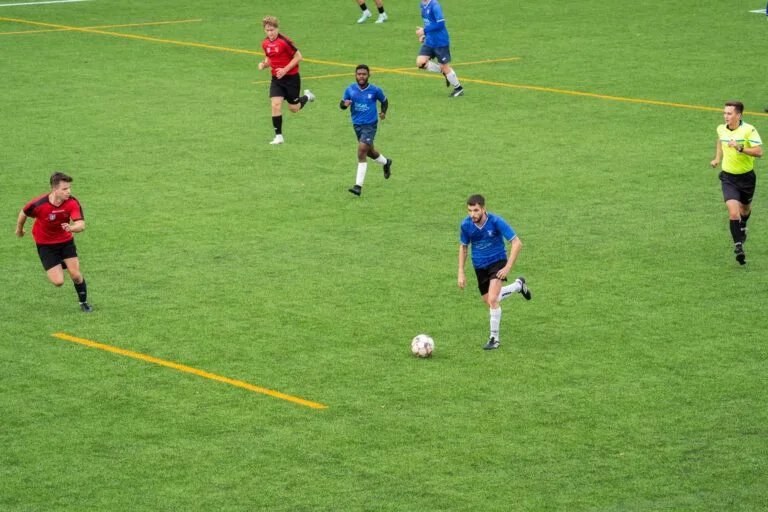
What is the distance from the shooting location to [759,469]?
13.0m

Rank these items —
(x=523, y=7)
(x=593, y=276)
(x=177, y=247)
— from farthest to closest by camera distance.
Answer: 1. (x=523, y=7)
2. (x=177, y=247)
3. (x=593, y=276)

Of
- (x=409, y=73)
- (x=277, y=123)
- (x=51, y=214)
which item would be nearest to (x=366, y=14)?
(x=409, y=73)

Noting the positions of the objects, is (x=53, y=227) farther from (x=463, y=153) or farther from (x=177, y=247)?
(x=463, y=153)

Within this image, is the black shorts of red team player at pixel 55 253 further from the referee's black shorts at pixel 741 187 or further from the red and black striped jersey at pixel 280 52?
the red and black striped jersey at pixel 280 52

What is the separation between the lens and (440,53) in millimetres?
33219

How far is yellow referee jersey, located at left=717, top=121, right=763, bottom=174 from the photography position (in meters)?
19.9

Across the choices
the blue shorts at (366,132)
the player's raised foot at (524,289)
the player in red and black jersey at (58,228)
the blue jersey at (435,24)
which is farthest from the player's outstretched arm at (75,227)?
the blue jersey at (435,24)

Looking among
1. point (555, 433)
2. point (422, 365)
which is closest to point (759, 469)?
point (555, 433)

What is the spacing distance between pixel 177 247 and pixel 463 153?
7767mm

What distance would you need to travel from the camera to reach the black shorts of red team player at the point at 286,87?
28.6 m

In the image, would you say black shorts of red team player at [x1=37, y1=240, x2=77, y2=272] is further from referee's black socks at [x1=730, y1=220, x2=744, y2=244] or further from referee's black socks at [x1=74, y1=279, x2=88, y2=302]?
referee's black socks at [x1=730, y1=220, x2=744, y2=244]

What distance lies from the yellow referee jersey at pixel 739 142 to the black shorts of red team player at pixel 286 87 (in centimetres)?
1110

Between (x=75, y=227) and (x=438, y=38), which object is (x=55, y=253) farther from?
(x=438, y=38)

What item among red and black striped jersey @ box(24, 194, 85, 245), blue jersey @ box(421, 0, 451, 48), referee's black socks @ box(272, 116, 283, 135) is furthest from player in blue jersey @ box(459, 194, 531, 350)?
blue jersey @ box(421, 0, 451, 48)
